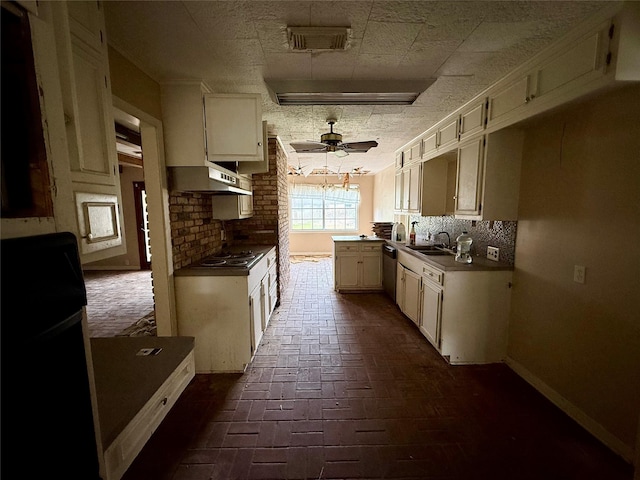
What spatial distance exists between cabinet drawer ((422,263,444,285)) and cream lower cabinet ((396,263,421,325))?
0.62 feet

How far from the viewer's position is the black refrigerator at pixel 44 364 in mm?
→ 460

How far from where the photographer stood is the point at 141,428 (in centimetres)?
90

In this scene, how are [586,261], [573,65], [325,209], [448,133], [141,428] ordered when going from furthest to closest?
[325,209] → [448,133] → [586,261] → [573,65] → [141,428]

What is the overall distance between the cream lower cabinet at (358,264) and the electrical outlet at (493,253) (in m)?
1.86

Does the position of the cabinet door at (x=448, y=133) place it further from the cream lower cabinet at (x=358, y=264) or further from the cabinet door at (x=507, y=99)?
the cream lower cabinet at (x=358, y=264)

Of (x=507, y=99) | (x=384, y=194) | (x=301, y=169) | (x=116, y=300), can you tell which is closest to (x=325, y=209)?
(x=301, y=169)

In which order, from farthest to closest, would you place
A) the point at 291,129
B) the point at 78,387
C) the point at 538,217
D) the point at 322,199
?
1. the point at 322,199
2. the point at 291,129
3. the point at 538,217
4. the point at 78,387

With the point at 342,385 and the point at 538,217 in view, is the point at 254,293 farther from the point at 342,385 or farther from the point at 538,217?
the point at 538,217

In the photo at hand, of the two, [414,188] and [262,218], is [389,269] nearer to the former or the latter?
[414,188]

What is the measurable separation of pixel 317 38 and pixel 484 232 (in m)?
2.43

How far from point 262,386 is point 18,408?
1.95m

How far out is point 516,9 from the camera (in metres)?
1.37

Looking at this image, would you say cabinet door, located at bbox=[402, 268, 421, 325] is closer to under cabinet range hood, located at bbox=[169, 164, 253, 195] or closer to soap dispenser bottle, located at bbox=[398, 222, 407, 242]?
soap dispenser bottle, located at bbox=[398, 222, 407, 242]

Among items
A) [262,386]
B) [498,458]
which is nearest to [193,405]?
[262,386]
